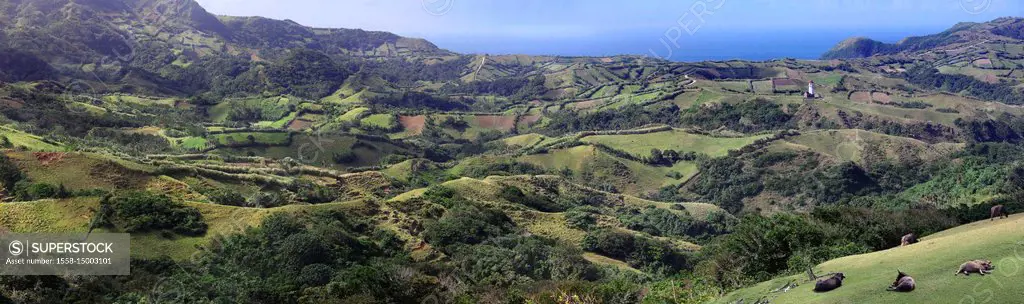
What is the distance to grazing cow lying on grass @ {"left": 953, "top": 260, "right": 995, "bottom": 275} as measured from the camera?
1206 cm

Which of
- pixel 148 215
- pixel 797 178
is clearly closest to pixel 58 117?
pixel 148 215

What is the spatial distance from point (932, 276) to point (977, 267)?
2.71 ft

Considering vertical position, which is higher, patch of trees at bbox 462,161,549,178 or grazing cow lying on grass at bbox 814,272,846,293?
grazing cow lying on grass at bbox 814,272,846,293

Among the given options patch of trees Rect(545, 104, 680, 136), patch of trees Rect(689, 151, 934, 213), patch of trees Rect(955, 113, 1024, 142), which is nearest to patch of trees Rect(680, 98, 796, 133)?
patch of trees Rect(545, 104, 680, 136)

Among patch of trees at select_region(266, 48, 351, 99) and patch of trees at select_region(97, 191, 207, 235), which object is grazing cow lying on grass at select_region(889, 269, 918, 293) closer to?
patch of trees at select_region(97, 191, 207, 235)

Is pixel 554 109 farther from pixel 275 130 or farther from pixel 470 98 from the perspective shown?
pixel 275 130

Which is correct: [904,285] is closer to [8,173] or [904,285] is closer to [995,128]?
[8,173]

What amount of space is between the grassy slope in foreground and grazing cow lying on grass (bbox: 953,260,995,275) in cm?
17

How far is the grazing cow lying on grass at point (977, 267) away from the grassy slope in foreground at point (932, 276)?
0.55ft

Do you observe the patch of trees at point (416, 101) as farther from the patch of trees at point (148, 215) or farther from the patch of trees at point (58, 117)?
the patch of trees at point (148, 215)

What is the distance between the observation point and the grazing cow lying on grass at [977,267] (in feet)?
39.6

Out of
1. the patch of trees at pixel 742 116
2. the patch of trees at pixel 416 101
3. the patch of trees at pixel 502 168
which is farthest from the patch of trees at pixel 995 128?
the patch of trees at pixel 416 101

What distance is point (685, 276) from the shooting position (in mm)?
22391

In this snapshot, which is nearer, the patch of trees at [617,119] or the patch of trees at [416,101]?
the patch of trees at [617,119]
